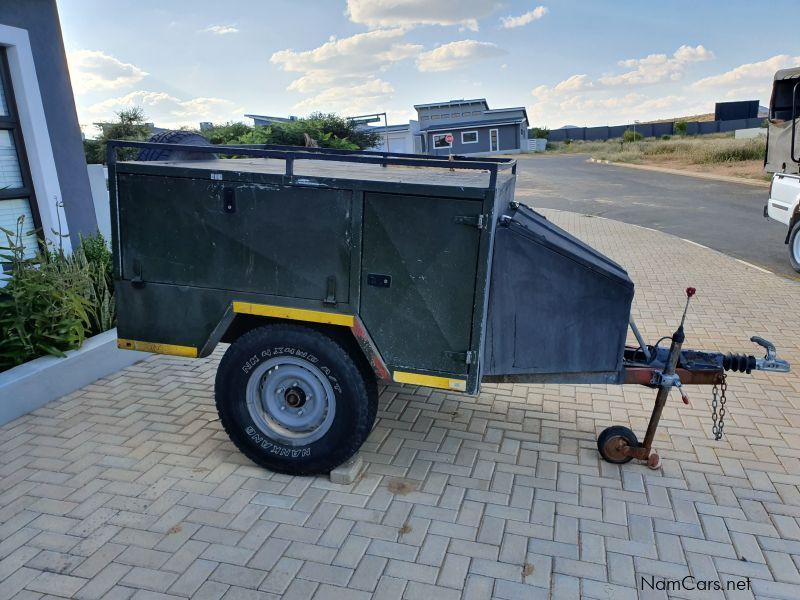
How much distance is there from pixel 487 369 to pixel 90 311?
3.90 meters

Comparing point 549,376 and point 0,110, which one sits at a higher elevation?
point 0,110

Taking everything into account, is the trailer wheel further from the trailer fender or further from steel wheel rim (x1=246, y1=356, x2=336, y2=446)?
steel wheel rim (x1=246, y1=356, x2=336, y2=446)

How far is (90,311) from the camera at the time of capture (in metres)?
5.70

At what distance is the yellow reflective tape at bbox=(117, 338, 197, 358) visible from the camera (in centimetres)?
399

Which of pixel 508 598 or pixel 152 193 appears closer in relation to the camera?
pixel 508 598

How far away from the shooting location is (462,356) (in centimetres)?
357

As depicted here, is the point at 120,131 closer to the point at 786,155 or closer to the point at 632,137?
the point at 786,155

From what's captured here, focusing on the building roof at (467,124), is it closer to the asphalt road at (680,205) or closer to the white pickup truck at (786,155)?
the asphalt road at (680,205)

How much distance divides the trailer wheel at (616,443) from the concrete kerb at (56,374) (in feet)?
13.9

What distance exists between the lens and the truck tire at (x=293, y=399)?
3.76m

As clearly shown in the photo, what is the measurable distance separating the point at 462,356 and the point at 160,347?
1.97 m

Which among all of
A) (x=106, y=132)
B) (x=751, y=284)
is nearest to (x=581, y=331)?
(x=751, y=284)

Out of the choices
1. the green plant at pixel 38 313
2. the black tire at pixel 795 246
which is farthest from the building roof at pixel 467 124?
the green plant at pixel 38 313

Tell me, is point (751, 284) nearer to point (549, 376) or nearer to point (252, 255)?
point (549, 376)
